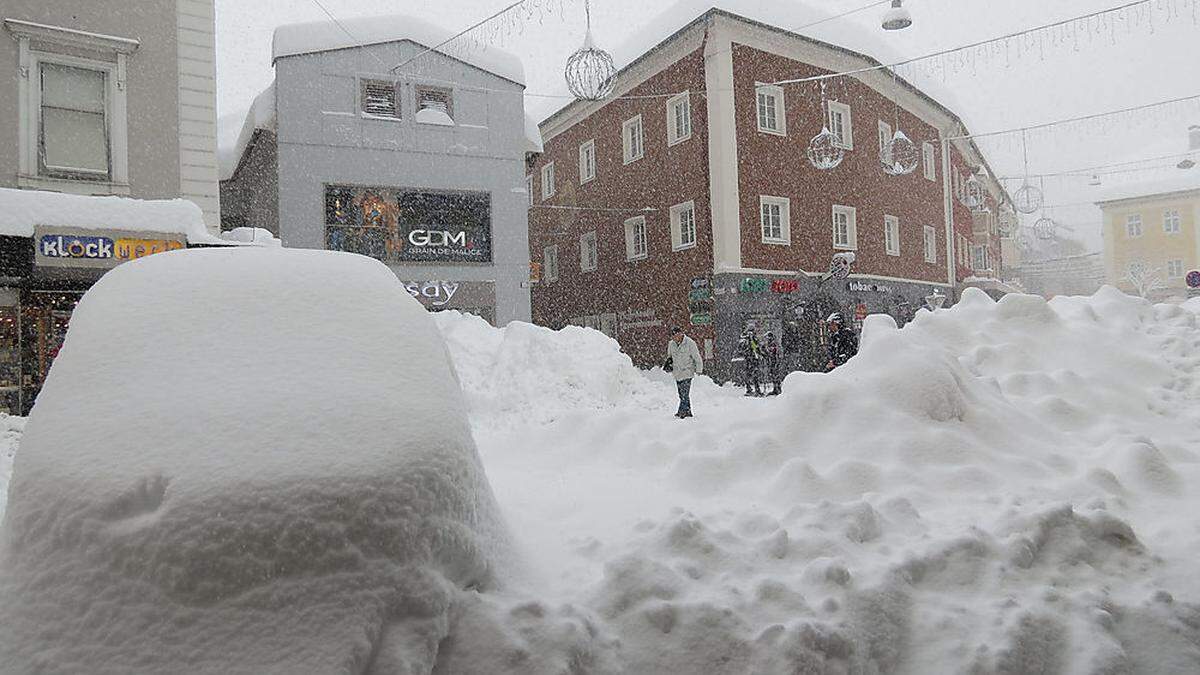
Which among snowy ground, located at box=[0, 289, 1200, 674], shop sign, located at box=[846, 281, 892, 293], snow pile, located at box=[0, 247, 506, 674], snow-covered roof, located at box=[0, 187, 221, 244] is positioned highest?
snow-covered roof, located at box=[0, 187, 221, 244]

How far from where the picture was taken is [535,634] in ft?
8.34

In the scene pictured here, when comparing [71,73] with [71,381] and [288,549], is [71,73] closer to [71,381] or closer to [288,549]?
[71,381]

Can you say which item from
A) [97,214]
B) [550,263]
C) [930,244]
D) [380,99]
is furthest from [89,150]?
[930,244]

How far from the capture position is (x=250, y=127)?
728 inches

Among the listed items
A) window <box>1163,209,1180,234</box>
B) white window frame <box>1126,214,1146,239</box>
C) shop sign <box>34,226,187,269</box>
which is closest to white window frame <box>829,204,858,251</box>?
shop sign <box>34,226,187,269</box>

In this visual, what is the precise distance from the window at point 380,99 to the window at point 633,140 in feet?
26.1

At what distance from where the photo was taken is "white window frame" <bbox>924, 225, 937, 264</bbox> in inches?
1065

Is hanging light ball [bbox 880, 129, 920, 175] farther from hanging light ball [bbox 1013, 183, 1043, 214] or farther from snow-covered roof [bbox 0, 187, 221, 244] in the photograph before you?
snow-covered roof [bbox 0, 187, 221, 244]

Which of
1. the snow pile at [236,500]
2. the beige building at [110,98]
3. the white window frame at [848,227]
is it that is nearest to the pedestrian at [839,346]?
the white window frame at [848,227]

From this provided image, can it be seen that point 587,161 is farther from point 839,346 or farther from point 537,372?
point 537,372

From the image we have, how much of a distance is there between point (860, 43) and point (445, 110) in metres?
13.3

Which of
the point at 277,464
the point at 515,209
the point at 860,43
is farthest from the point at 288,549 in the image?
the point at 860,43

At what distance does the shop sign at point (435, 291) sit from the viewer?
17469mm

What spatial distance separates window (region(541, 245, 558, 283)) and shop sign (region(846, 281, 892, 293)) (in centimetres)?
1070
